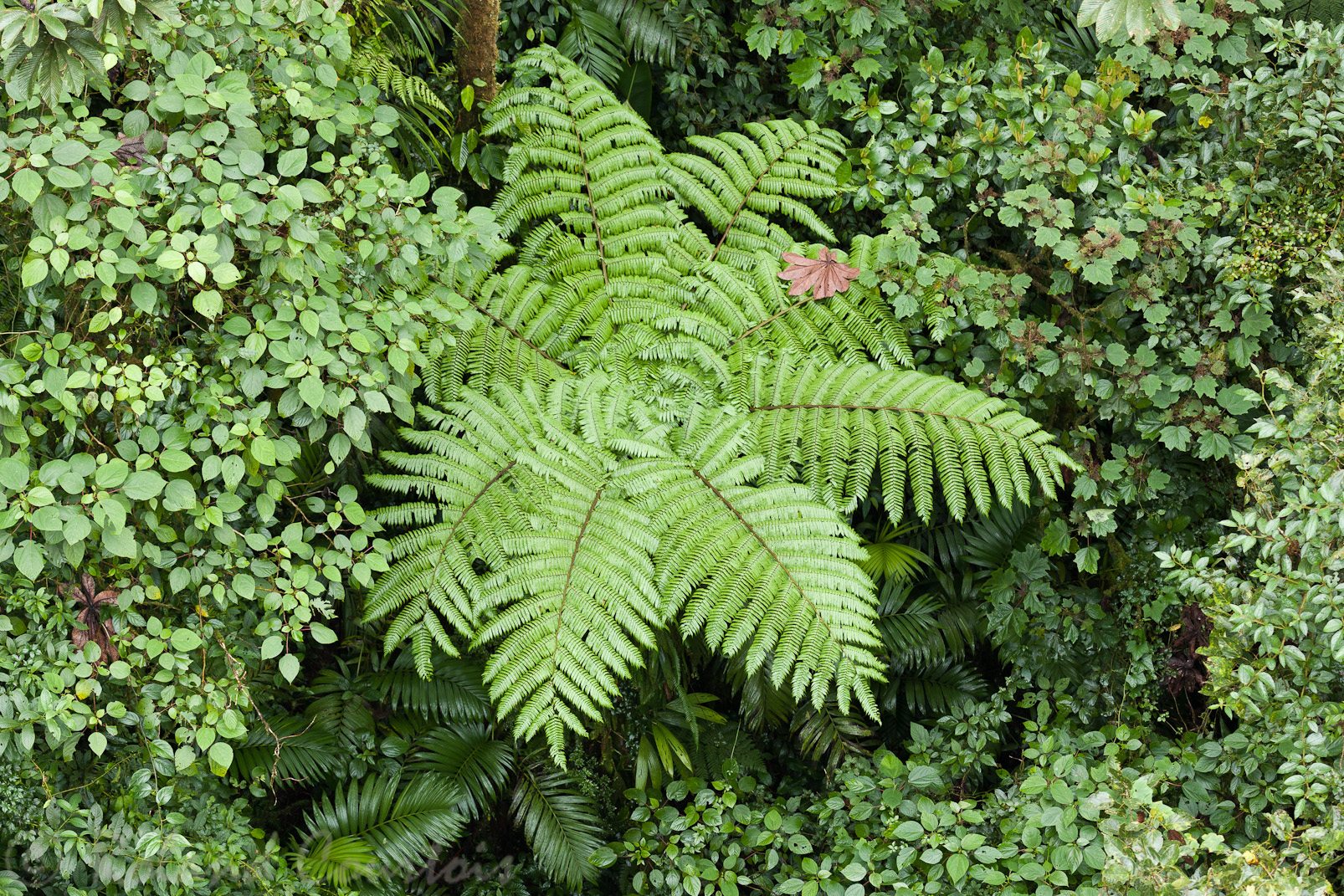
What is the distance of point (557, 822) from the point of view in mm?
3047

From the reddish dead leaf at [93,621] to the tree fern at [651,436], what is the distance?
0.64 meters

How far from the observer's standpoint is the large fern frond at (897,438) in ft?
9.05

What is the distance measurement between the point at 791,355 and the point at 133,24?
6.73 ft

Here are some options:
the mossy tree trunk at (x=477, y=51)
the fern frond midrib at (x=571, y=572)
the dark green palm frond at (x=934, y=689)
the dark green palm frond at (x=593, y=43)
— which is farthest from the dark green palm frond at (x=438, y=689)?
the dark green palm frond at (x=593, y=43)

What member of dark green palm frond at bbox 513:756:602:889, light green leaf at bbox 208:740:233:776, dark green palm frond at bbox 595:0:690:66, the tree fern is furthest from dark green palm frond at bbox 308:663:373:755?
dark green palm frond at bbox 595:0:690:66

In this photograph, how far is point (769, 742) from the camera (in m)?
3.59

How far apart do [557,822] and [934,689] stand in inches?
58.1

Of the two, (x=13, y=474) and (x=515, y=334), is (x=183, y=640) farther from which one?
(x=515, y=334)

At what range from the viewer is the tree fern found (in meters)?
2.57

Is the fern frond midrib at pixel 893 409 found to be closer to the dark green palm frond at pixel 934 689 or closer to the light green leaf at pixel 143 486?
the dark green palm frond at pixel 934 689

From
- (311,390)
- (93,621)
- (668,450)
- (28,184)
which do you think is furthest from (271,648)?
(668,450)

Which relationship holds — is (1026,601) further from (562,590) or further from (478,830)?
(478,830)

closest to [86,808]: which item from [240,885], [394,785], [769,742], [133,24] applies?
[240,885]

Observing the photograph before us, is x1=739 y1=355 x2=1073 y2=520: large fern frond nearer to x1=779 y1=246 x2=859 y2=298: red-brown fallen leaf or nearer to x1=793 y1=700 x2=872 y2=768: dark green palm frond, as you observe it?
x1=779 y1=246 x2=859 y2=298: red-brown fallen leaf
